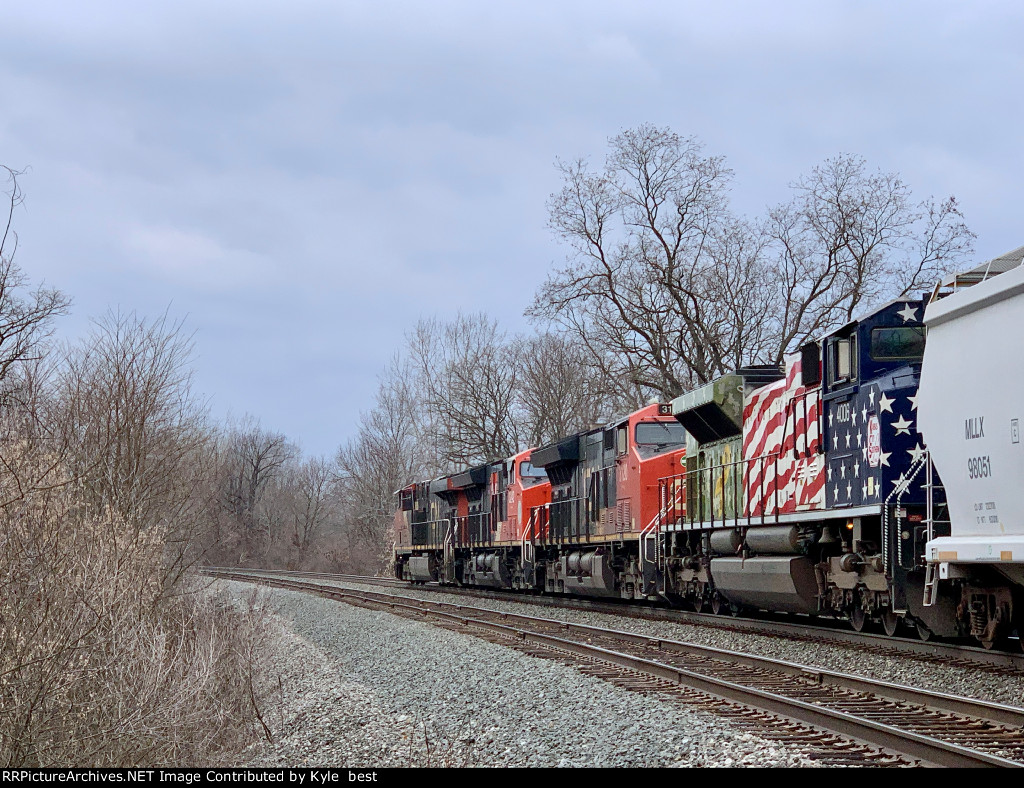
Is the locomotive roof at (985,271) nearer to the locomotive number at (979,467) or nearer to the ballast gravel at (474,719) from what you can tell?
the locomotive number at (979,467)

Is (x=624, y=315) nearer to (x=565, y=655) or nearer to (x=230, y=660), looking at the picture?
(x=565, y=655)

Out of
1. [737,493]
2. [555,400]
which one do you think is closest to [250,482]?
[555,400]

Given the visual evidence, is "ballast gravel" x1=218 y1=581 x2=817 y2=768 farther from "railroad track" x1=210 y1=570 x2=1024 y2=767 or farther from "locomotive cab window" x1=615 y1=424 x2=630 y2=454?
"locomotive cab window" x1=615 y1=424 x2=630 y2=454

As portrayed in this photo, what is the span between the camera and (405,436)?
2434 inches

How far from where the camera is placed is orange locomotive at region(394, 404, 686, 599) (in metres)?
19.7

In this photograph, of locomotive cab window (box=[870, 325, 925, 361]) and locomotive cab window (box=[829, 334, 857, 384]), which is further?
locomotive cab window (box=[829, 334, 857, 384])

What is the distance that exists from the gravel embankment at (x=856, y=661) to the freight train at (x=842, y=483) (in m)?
0.59

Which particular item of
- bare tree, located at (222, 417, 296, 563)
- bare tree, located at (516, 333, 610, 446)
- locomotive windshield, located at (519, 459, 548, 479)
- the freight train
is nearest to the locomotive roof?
the freight train

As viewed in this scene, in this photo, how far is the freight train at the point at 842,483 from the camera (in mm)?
8742

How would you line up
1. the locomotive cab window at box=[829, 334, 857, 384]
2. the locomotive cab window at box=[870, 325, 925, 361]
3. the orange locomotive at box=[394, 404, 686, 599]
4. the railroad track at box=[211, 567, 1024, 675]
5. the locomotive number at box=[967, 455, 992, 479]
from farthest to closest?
1. the orange locomotive at box=[394, 404, 686, 599]
2. the locomotive cab window at box=[829, 334, 857, 384]
3. the locomotive cab window at box=[870, 325, 925, 361]
4. the railroad track at box=[211, 567, 1024, 675]
5. the locomotive number at box=[967, 455, 992, 479]

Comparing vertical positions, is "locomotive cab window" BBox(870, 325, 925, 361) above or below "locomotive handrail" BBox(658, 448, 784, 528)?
above

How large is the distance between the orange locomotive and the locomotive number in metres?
9.90


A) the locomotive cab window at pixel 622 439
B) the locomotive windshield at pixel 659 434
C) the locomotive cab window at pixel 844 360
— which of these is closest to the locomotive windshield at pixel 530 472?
the locomotive cab window at pixel 622 439
